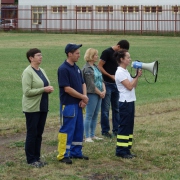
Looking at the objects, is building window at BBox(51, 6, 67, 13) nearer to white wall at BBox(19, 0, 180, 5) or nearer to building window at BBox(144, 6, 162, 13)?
white wall at BBox(19, 0, 180, 5)

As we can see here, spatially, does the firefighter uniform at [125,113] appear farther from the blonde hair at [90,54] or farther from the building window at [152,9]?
the building window at [152,9]

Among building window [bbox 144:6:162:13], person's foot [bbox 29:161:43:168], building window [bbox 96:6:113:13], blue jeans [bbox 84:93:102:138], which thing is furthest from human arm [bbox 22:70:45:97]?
building window [bbox 96:6:113:13]

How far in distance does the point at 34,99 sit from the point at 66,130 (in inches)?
27.5

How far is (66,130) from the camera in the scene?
356 inches

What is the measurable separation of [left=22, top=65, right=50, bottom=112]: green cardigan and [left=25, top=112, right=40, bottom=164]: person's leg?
0.10 meters

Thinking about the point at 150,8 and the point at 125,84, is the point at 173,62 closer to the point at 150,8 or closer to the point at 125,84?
the point at 125,84

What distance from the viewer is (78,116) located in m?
9.19

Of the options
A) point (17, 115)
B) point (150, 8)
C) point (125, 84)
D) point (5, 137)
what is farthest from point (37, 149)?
point (150, 8)

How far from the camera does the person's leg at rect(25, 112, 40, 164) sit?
344 inches

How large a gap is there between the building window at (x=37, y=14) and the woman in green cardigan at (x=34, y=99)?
59334mm

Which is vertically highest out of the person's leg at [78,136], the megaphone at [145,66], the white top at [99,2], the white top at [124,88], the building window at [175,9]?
the white top at [99,2]

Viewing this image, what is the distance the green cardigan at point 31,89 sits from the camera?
8.63m

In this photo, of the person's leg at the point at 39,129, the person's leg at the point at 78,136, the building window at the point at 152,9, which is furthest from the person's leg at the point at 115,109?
the building window at the point at 152,9

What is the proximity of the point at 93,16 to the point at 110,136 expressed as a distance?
54.7m
